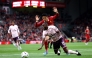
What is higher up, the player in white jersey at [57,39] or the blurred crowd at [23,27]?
the player in white jersey at [57,39]

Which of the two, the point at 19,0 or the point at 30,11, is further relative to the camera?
the point at 30,11

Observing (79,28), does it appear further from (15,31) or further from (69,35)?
(15,31)

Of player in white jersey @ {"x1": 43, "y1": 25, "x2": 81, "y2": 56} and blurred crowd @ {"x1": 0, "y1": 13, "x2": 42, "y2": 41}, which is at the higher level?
player in white jersey @ {"x1": 43, "y1": 25, "x2": 81, "y2": 56}

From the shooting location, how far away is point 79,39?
55156 millimetres

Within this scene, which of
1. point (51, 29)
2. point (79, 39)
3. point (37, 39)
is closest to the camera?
point (51, 29)

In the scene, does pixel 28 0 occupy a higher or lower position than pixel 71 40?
higher

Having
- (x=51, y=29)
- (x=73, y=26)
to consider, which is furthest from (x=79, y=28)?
(x=51, y=29)

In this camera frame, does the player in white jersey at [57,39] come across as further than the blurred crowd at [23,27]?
No

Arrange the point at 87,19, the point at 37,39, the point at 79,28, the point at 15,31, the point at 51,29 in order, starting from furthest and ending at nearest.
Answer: the point at 87,19 → the point at 79,28 → the point at 37,39 → the point at 15,31 → the point at 51,29

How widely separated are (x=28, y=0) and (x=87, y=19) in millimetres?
16842

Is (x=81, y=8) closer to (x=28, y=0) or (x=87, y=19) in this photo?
(x=87, y=19)

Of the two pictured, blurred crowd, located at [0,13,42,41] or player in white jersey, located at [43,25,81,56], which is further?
blurred crowd, located at [0,13,42,41]

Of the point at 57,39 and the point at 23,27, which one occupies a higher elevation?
the point at 57,39

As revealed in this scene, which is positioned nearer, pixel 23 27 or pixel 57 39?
pixel 57 39
